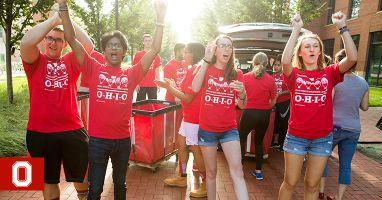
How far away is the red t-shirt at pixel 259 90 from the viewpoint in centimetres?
513

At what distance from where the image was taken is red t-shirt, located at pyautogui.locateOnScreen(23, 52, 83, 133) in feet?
10.00

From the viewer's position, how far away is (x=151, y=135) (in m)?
5.13

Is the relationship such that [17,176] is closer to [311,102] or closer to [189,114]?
[189,114]

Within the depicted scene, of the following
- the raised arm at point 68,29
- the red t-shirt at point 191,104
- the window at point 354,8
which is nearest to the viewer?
the raised arm at point 68,29

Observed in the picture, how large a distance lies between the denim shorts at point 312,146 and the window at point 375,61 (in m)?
20.4

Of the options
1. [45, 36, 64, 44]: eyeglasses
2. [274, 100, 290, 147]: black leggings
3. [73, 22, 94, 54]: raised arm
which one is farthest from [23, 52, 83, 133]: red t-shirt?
[274, 100, 290, 147]: black leggings

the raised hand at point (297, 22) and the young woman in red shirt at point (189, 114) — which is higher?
the raised hand at point (297, 22)

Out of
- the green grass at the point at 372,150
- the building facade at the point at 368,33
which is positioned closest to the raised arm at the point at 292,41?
the green grass at the point at 372,150

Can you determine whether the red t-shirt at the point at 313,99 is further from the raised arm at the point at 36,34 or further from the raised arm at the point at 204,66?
the raised arm at the point at 36,34

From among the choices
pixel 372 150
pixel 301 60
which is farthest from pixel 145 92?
pixel 372 150

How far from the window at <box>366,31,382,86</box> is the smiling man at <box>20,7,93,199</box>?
2193 cm

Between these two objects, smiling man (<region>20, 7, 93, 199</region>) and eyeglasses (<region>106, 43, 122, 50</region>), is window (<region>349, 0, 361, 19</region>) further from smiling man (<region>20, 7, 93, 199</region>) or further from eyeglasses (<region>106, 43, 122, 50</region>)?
smiling man (<region>20, 7, 93, 199</region>)

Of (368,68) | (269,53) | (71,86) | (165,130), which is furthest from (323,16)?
(71,86)

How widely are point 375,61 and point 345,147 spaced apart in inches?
792
